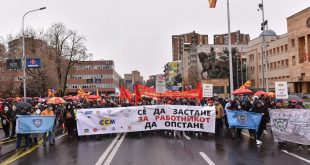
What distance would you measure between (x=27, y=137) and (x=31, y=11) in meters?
19.6

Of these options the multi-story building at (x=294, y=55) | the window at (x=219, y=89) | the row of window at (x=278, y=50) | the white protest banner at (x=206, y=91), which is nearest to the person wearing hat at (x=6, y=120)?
the white protest banner at (x=206, y=91)

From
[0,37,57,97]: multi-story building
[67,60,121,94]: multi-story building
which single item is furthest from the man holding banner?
[67,60,121,94]: multi-story building

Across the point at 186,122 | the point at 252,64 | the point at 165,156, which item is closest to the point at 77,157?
the point at 165,156

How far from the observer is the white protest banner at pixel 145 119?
57.8ft

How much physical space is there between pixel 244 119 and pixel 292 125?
258 cm

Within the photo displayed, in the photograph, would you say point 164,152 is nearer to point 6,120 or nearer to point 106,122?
point 106,122

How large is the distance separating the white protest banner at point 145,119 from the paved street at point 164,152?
763 millimetres

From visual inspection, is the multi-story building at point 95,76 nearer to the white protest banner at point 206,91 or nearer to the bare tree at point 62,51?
the bare tree at point 62,51

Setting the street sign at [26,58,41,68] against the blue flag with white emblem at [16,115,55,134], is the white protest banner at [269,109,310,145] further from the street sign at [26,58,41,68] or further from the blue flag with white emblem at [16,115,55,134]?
the street sign at [26,58,41,68]

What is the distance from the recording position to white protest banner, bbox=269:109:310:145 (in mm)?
13316

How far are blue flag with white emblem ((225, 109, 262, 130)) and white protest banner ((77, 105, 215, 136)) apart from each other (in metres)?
1.31

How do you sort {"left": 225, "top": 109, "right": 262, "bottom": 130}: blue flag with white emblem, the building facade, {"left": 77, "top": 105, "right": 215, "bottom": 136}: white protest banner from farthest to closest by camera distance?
1. the building facade
2. {"left": 77, "top": 105, "right": 215, "bottom": 136}: white protest banner
3. {"left": 225, "top": 109, "right": 262, "bottom": 130}: blue flag with white emblem

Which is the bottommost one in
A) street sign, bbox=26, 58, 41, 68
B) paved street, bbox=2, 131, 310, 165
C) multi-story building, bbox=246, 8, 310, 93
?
paved street, bbox=2, 131, 310, 165

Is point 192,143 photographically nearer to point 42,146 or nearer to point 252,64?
point 42,146
